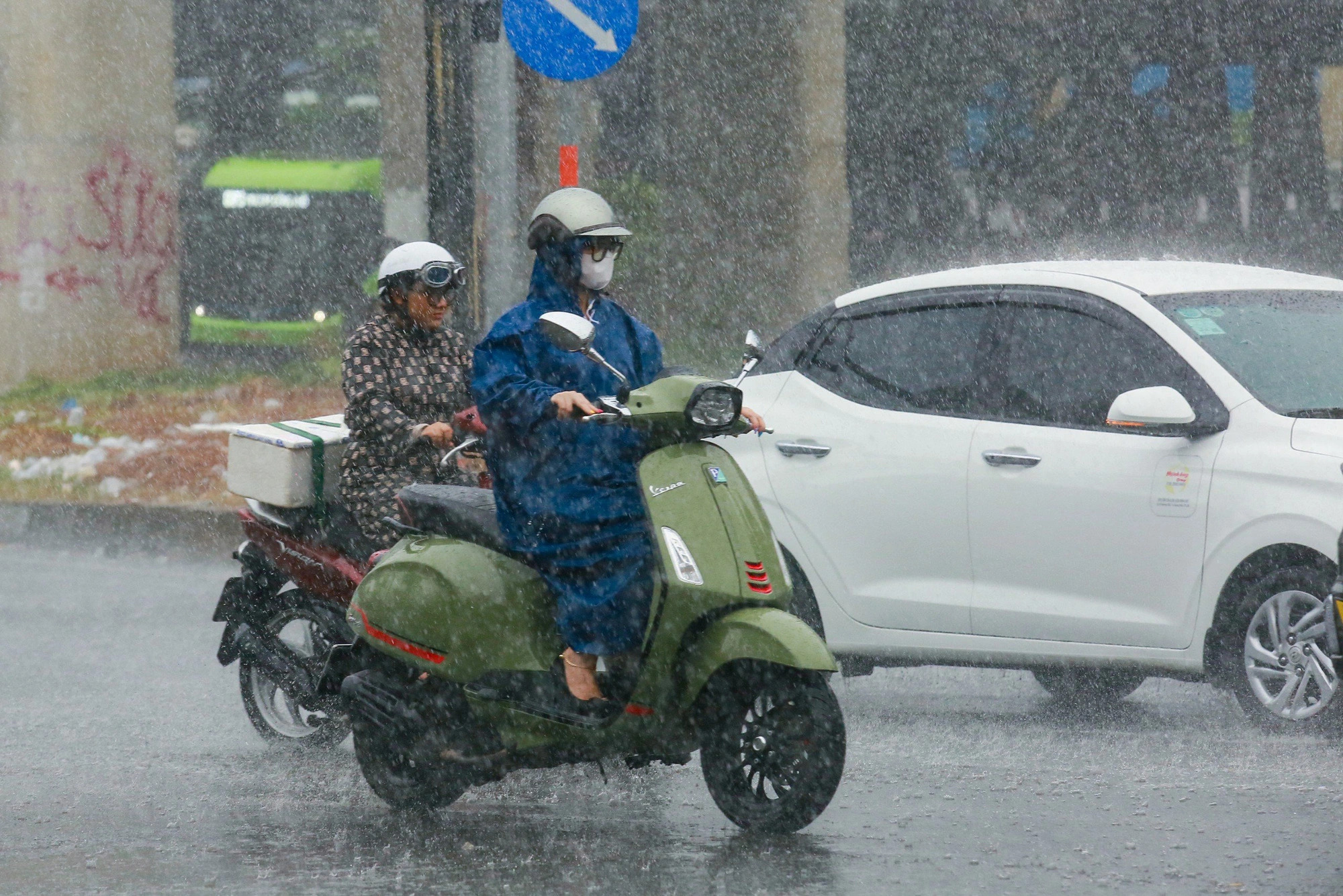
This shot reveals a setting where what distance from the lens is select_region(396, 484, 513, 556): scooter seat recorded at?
5.75m

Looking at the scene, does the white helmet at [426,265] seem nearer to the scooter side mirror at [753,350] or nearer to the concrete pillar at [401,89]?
the scooter side mirror at [753,350]

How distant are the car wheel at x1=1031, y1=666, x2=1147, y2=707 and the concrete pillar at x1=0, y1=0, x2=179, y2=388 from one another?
1238 centimetres

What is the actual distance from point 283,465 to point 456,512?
109 cm

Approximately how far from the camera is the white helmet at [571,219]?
18.5 ft

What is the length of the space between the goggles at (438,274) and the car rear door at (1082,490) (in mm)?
1872

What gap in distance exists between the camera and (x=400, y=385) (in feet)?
22.4

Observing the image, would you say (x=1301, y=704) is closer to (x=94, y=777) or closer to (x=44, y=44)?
(x=94, y=777)

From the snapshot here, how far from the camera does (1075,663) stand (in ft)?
23.1

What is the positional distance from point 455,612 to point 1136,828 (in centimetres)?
191

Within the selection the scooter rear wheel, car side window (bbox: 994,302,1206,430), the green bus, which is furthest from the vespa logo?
the green bus

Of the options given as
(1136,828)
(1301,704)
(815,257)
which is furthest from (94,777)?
(815,257)

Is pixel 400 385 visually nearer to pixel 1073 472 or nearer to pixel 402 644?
pixel 402 644

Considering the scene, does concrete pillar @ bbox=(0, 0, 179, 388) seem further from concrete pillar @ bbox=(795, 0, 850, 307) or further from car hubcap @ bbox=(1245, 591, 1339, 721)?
car hubcap @ bbox=(1245, 591, 1339, 721)

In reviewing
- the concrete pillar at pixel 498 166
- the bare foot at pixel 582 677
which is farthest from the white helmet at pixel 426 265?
the concrete pillar at pixel 498 166
